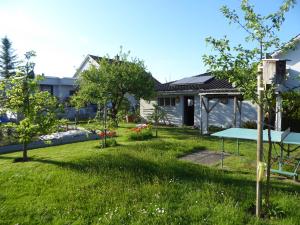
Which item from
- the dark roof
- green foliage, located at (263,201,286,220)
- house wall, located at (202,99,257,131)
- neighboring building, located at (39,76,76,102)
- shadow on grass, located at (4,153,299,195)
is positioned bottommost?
green foliage, located at (263,201,286,220)

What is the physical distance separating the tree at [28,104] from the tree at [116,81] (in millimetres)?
9911

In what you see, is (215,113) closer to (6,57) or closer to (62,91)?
(62,91)

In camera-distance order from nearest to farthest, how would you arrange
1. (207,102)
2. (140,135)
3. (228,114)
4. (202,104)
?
(140,135) → (207,102) → (202,104) → (228,114)

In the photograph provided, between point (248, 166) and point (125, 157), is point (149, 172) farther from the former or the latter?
point (248, 166)

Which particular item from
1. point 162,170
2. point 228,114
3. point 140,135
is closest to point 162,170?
point 162,170

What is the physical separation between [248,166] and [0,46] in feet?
197

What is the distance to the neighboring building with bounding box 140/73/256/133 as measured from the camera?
1955 cm

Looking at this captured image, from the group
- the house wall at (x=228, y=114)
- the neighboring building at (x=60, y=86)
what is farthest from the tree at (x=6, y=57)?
the house wall at (x=228, y=114)

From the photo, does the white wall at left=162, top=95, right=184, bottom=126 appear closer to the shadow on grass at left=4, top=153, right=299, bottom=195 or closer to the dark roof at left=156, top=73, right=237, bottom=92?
the dark roof at left=156, top=73, right=237, bottom=92

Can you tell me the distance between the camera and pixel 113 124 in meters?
15.4

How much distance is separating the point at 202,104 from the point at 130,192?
48.0 feet

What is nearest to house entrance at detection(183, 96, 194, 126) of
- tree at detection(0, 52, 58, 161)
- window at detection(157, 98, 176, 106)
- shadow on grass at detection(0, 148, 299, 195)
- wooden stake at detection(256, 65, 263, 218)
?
window at detection(157, 98, 176, 106)

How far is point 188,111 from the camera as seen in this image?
2462 centimetres

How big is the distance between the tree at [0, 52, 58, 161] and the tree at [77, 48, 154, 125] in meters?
9.91
